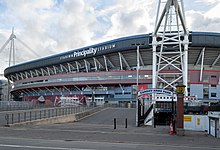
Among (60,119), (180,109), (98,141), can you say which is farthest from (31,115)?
(98,141)

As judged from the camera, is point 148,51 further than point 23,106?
Result: Yes

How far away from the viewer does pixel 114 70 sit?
87.7 m

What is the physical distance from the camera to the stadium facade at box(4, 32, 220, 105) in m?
76.1

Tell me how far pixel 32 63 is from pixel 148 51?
177ft

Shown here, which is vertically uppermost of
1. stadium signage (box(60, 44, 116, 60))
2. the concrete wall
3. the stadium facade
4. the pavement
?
stadium signage (box(60, 44, 116, 60))

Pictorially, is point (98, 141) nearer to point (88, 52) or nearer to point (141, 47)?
point (141, 47)

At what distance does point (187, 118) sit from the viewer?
25156mm

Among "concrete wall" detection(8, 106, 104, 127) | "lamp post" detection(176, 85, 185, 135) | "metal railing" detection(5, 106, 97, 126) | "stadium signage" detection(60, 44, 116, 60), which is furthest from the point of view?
"stadium signage" detection(60, 44, 116, 60)

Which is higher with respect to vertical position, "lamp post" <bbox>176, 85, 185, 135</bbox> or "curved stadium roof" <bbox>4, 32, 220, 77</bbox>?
"curved stadium roof" <bbox>4, 32, 220, 77</bbox>

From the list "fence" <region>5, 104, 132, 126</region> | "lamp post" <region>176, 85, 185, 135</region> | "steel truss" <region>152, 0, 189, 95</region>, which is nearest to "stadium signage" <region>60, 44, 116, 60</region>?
"steel truss" <region>152, 0, 189, 95</region>

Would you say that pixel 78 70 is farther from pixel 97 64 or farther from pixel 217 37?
pixel 217 37

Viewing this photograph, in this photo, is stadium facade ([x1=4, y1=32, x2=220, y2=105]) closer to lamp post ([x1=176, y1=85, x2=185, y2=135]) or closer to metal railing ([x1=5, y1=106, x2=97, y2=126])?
metal railing ([x1=5, y1=106, x2=97, y2=126])

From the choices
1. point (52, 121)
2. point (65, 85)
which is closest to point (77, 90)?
point (65, 85)

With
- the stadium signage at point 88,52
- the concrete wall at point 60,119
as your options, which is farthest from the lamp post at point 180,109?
the stadium signage at point 88,52
